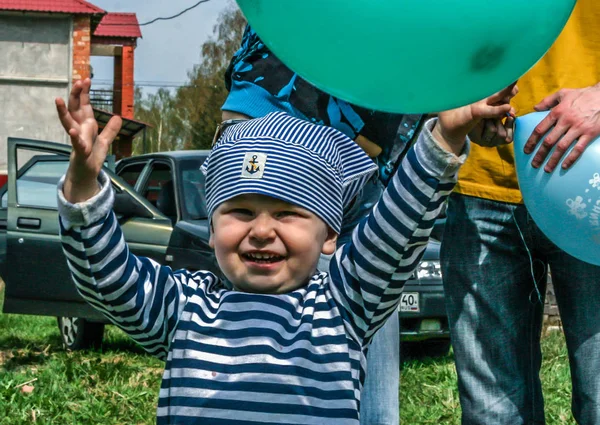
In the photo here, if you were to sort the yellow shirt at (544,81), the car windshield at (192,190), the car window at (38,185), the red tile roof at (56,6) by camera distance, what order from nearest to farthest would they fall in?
the yellow shirt at (544,81) < the car windshield at (192,190) < the car window at (38,185) < the red tile roof at (56,6)

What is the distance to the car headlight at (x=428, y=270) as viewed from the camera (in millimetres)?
6473

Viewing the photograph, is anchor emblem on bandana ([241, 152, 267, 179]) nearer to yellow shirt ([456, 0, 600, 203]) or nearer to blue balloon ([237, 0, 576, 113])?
blue balloon ([237, 0, 576, 113])

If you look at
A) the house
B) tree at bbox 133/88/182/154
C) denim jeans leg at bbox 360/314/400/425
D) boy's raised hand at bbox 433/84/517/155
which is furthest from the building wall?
boy's raised hand at bbox 433/84/517/155

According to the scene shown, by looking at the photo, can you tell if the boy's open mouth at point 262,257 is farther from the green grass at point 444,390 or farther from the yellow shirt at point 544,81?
the green grass at point 444,390

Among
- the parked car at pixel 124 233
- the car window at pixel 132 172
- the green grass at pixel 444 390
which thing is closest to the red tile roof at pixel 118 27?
the car window at pixel 132 172

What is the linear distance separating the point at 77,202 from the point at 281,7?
0.62 m

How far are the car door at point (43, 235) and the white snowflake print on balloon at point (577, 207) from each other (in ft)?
14.7

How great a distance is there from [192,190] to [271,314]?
187 inches

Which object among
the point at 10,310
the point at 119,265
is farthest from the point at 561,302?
the point at 10,310

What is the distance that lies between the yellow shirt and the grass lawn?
2.27 m

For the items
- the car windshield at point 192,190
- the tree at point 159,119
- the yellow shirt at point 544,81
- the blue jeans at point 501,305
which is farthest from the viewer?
the tree at point 159,119

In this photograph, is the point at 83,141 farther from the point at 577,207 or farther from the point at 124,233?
the point at 124,233

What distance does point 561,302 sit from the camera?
264 cm

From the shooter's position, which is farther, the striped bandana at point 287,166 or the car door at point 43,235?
the car door at point 43,235
